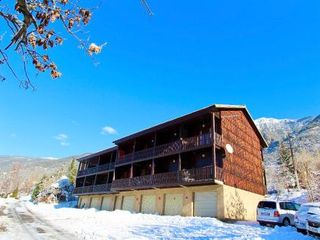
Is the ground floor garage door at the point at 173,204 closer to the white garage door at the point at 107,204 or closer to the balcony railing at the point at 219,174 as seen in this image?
the balcony railing at the point at 219,174

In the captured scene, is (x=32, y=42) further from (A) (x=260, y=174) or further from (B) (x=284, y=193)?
(B) (x=284, y=193)

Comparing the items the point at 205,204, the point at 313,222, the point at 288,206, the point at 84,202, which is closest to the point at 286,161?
the point at 84,202

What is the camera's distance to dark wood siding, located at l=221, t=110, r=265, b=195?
2611cm

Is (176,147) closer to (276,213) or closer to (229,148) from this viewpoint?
(229,148)

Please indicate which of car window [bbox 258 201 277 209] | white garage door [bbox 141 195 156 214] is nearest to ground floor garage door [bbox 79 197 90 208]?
white garage door [bbox 141 195 156 214]

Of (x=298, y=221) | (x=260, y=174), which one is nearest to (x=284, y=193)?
(x=260, y=174)

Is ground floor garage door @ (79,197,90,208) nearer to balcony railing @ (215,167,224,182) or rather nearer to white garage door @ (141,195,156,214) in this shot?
white garage door @ (141,195,156,214)

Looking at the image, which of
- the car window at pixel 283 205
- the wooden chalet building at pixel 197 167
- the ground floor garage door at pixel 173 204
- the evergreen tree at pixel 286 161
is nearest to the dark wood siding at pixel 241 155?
the wooden chalet building at pixel 197 167

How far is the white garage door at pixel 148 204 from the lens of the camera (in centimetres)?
2944

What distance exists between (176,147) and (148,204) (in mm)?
7667

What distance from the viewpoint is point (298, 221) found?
1390cm

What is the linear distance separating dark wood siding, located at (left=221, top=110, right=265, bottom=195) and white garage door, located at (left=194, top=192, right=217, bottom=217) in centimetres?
185

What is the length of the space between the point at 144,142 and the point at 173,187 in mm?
9595

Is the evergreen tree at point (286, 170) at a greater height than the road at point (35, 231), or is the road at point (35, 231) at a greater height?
the evergreen tree at point (286, 170)
